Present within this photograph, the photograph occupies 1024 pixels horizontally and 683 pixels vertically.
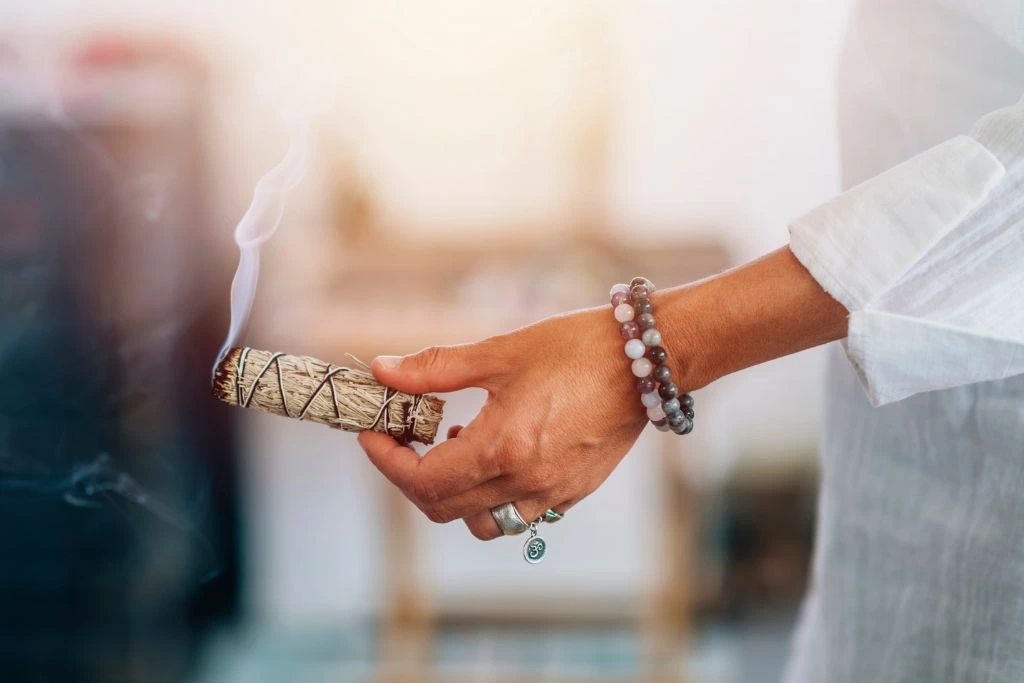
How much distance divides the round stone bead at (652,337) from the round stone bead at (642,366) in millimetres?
11

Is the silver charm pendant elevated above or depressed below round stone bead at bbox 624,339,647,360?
below

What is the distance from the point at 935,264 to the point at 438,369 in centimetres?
32

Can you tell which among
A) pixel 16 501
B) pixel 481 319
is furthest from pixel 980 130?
pixel 16 501

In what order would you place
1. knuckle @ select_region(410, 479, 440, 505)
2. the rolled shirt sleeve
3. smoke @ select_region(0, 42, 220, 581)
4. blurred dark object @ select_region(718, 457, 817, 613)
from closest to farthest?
Result: the rolled shirt sleeve → knuckle @ select_region(410, 479, 440, 505) → smoke @ select_region(0, 42, 220, 581) → blurred dark object @ select_region(718, 457, 817, 613)

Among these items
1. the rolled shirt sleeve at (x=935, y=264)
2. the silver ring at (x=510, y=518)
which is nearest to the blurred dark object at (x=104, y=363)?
the silver ring at (x=510, y=518)

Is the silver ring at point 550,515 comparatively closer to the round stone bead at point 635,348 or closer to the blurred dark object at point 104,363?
the round stone bead at point 635,348

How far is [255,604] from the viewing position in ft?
6.17

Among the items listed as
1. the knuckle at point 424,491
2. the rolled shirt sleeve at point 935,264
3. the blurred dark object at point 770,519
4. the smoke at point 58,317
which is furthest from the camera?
the blurred dark object at point 770,519

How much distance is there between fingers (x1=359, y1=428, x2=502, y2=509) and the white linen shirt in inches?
9.4

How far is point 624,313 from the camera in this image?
0.54 meters

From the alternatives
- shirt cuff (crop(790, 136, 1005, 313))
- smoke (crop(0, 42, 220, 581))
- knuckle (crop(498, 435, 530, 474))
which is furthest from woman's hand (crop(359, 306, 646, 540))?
smoke (crop(0, 42, 220, 581))

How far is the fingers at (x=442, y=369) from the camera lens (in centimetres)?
57

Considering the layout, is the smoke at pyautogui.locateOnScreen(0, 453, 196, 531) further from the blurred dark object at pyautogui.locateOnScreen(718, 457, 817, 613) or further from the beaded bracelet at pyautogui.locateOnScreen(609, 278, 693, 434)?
the beaded bracelet at pyautogui.locateOnScreen(609, 278, 693, 434)

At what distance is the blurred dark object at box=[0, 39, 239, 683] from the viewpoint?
5.10ft
